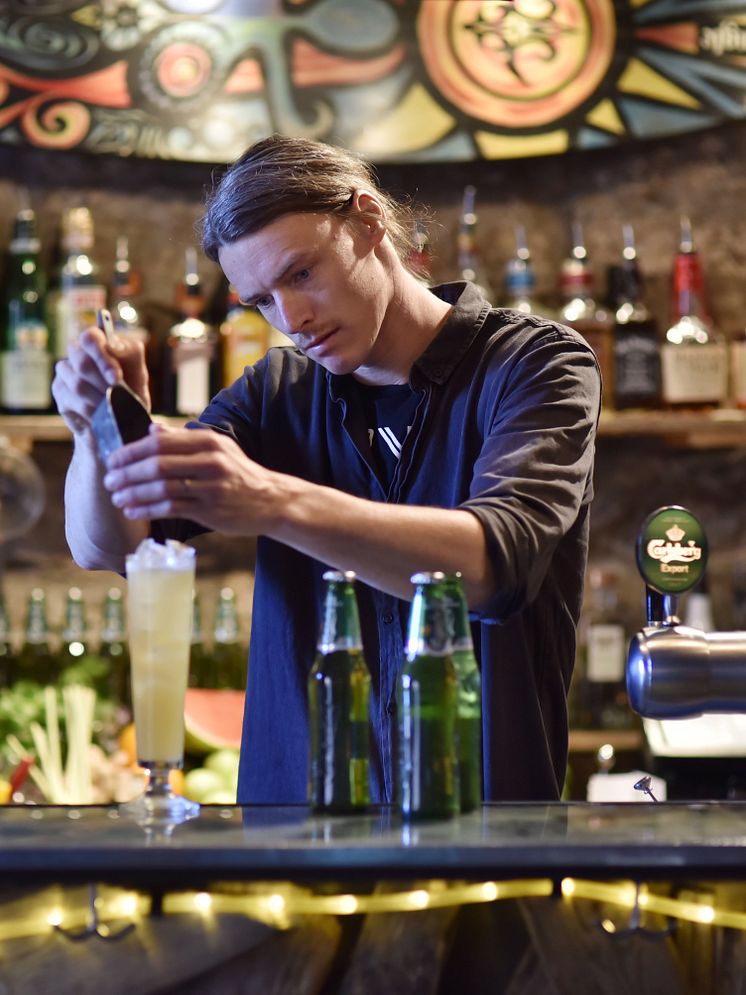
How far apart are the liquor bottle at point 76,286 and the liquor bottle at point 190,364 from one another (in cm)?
18

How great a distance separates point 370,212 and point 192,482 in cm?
59

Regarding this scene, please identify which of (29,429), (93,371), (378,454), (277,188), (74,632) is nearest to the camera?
(93,371)

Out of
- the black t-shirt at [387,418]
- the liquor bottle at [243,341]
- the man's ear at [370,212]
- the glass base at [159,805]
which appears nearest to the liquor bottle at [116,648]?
the liquor bottle at [243,341]

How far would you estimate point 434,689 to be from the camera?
3.75 ft

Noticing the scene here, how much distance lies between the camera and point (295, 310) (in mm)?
1559

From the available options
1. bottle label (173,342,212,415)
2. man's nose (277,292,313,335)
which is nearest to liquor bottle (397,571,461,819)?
man's nose (277,292,313,335)

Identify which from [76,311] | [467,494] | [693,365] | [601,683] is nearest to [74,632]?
[76,311]

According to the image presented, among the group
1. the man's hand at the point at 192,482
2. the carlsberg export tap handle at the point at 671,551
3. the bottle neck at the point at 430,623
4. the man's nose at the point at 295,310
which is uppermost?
the man's nose at the point at 295,310

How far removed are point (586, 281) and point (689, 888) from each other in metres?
2.08

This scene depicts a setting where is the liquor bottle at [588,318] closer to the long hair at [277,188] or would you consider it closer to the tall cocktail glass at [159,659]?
the long hair at [277,188]

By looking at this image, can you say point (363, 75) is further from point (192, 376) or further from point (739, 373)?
point (739, 373)

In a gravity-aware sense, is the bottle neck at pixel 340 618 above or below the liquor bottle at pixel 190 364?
below

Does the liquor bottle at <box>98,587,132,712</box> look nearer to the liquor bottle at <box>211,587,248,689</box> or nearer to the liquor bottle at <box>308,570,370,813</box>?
the liquor bottle at <box>211,587,248,689</box>

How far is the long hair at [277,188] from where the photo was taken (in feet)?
5.08
